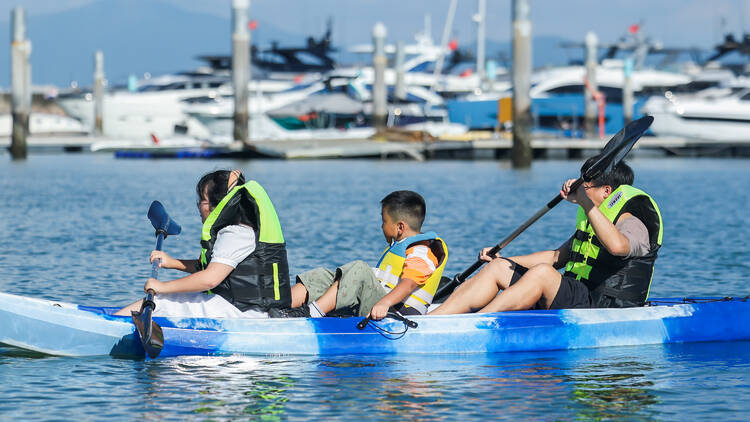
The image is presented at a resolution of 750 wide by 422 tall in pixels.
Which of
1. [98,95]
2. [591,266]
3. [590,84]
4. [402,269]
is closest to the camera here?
[402,269]

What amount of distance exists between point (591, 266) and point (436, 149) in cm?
3441

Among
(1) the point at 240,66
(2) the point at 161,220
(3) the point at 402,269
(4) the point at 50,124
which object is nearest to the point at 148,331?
(2) the point at 161,220

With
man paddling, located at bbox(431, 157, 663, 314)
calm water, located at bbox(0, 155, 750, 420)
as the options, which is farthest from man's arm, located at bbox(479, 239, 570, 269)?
calm water, located at bbox(0, 155, 750, 420)

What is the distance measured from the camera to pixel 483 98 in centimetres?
5431

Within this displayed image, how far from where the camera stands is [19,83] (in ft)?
127

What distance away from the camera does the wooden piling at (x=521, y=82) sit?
31562 mm

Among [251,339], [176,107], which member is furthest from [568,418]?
[176,107]

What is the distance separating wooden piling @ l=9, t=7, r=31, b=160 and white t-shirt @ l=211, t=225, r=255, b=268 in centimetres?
3319

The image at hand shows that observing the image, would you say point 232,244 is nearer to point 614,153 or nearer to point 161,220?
point 161,220

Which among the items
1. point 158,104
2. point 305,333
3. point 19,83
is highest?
point 158,104

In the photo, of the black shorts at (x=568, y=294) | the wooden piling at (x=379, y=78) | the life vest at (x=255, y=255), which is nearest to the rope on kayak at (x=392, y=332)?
the life vest at (x=255, y=255)

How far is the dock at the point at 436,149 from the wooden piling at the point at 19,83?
570 centimetres

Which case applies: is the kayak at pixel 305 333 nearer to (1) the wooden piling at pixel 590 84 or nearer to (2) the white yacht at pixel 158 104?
(1) the wooden piling at pixel 590 84

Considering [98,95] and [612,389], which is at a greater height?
[98,95]
